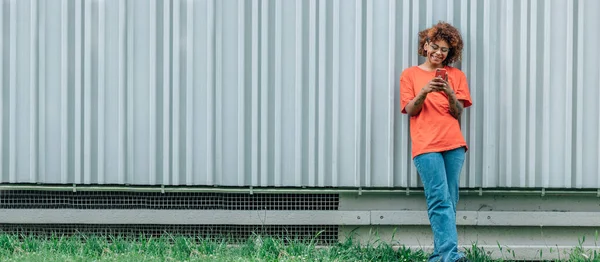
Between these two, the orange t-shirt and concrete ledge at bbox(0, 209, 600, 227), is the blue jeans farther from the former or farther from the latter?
concrete ledge at bbox(0, 209, 600, 227)

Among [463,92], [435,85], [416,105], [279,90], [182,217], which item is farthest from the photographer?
[182,217]

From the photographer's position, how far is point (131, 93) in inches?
223

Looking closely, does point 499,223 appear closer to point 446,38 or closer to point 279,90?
point 446,38

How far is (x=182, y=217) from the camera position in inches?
225

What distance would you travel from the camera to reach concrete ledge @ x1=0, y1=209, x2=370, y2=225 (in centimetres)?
568

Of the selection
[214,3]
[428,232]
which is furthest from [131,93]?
[428,232]

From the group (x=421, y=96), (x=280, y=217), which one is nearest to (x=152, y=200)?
(x=280, y=217)

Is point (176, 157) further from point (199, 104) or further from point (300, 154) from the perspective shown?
point (300, 154)

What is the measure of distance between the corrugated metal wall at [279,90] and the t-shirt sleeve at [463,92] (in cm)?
19

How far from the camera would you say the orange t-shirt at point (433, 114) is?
5.27 metres

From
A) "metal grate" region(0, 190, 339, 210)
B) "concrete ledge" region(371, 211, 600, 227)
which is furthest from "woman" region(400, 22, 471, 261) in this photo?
"metal grate" region(0, 190, 339, 210)

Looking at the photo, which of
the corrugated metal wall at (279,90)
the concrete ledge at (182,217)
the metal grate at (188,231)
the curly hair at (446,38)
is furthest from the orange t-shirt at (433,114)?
the metal grate at (188,231)

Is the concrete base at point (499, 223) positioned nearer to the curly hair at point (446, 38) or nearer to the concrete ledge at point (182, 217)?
the concrete ledge at point (182, 217)

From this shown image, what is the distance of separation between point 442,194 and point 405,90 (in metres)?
0.77
